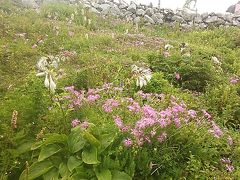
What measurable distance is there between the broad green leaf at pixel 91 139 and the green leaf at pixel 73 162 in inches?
9.2

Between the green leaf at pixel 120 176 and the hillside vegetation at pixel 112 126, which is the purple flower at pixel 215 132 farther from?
the green leaf at pixel 120 176

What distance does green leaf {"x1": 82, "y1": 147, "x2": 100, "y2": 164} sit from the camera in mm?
4008

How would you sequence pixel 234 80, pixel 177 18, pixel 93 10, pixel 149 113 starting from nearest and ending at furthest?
pixel 149 113 → pixel 234 80 → pixel 93 10 → pixel 177 18

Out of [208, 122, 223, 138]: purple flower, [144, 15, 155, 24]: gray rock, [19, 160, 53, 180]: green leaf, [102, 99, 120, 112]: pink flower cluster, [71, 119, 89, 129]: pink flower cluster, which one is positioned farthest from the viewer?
[144, 15, 155, 24]: gray rock

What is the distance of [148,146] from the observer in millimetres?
4586

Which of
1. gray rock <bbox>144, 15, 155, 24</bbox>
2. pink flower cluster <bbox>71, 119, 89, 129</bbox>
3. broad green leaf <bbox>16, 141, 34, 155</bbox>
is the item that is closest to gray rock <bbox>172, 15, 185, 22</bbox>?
gray rock <bbox>144, 15, 155, 24</bbox>

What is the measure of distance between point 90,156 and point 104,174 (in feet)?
0.79

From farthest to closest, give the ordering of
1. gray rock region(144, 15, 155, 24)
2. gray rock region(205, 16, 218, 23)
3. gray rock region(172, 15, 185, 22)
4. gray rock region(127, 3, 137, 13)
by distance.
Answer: gray rock region(127, 3, 137, 13) < gray rock region(172, 15, 185, 22) < gray rock region(205, 16, 218, 23) < gray rock region(144, 15, 155, 24)

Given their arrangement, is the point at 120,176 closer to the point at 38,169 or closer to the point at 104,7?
the point at 38,169

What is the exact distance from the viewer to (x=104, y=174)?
4.05 meters

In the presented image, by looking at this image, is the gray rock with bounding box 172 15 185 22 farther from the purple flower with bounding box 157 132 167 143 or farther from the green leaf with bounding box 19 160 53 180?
the green leaf with bounding box 19 160 53 180

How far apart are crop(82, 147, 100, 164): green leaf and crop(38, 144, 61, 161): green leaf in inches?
12.0

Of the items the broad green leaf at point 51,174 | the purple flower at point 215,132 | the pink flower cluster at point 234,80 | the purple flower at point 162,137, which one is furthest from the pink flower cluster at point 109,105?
the pink flower cluster at point 234,80

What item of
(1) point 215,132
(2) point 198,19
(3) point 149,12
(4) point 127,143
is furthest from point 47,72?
(2) point 198,19
